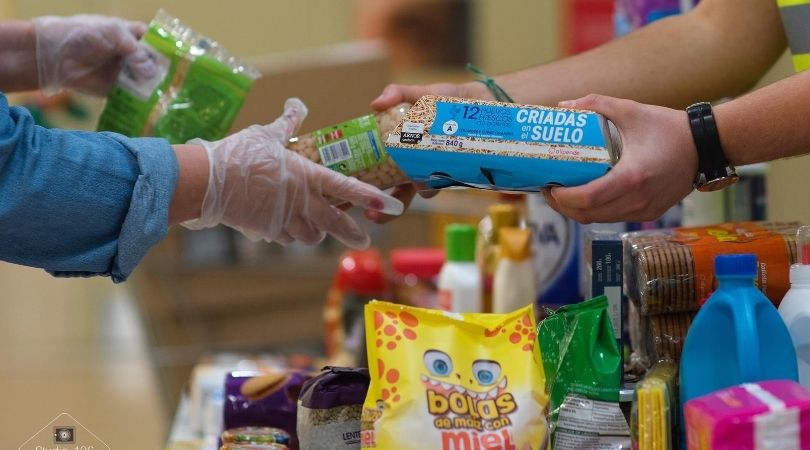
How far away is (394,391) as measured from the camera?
1243mm

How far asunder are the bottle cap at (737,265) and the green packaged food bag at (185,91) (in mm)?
929

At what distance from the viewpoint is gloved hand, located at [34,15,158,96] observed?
199 cm

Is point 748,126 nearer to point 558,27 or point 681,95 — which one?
point 681,95

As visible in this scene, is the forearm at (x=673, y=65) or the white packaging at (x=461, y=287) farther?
the white packaging at (x=461, y=287)

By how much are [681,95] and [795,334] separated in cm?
70

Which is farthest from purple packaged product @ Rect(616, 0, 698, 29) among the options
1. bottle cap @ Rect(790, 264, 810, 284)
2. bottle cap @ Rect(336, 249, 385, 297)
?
bottle cap @ Rect(790, 264, 810, 284)

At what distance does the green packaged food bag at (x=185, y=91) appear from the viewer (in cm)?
187

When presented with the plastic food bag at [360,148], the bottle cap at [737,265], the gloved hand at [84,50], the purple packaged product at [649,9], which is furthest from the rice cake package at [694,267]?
the gloved hand at [84,50]

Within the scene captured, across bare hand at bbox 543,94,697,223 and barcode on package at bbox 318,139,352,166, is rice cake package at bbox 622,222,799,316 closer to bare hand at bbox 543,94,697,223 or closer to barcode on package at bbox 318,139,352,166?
bare hand at bbox 543,94,697,223

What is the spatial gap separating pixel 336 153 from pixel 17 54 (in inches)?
28.7

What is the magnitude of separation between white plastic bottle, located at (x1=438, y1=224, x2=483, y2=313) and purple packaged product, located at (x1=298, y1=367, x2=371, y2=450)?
0.75m

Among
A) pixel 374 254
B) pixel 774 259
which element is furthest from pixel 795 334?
pixel 374 254

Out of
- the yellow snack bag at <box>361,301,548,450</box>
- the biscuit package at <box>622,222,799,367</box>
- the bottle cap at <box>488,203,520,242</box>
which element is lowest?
the yellow snack bag at <box>361,301,548,450</box>

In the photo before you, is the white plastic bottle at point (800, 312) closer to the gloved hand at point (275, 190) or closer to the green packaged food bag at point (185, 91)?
the gloved hand at point (275, 190)
